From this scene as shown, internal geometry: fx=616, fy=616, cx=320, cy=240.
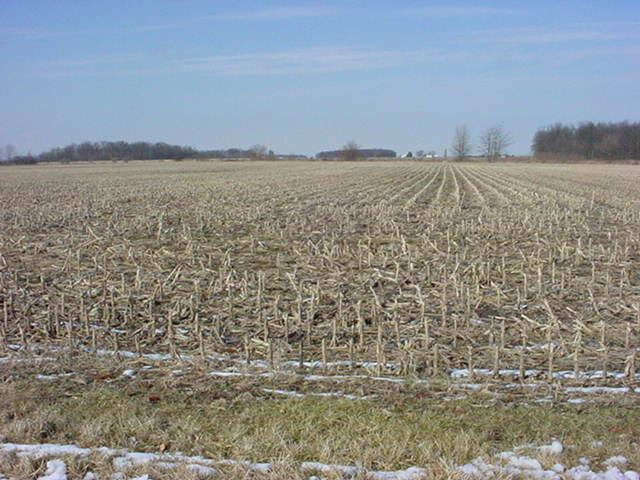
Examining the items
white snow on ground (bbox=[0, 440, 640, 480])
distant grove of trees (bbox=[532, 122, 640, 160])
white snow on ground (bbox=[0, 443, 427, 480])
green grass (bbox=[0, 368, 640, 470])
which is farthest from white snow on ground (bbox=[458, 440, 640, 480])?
distant grove of trees (bbox=[532, 122, 640, 160])

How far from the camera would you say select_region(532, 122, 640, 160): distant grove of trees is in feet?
369

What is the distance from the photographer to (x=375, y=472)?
4090 millimetres

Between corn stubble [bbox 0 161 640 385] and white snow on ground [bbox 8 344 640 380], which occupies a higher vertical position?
corn stubble [bbox 0 161 640 385]

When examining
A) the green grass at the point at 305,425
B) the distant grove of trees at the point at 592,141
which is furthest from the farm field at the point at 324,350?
the distant grove of trees at the point at 592,141

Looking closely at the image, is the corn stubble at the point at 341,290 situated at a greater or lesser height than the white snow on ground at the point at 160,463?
greater

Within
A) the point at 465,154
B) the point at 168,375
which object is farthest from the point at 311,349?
the point at 465,154

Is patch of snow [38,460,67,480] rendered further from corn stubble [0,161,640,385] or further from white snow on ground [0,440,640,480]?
corn stubble [0,161,640,385]

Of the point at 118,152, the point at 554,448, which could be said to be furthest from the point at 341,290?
the point at 118,152

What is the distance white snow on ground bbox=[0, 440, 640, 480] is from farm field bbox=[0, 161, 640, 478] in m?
0.04

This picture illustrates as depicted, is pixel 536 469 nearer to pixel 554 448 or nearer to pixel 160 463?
pixel 554 448

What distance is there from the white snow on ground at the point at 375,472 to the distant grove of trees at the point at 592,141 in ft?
387

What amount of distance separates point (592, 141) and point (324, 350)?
434ft

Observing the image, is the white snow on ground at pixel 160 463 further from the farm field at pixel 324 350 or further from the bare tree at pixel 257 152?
the bare tree at pixel 257 152

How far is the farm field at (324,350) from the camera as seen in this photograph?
4555mm
